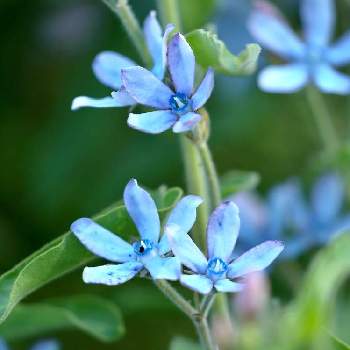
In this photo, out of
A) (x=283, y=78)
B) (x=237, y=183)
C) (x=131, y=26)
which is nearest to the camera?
(x=131, y=26)

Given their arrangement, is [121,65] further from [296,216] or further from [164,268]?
[296,216]

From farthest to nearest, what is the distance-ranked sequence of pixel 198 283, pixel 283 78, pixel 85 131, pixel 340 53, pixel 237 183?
pixel 85 131 < pixel 340 53 < pixel 283 78 < pixel 237 183 < pixel 198 283

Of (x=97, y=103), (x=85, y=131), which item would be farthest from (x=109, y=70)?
(x=85, y=131)

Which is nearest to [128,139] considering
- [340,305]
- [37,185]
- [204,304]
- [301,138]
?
[37,185]

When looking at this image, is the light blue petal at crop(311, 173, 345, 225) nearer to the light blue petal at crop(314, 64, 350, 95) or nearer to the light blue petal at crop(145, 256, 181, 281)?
the light blue petal at crop(314, 64, 350, 95)

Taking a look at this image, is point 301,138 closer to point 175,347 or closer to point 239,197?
point 239,197

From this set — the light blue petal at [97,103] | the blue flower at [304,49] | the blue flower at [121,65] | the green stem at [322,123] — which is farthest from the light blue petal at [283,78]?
the light blue petal at [97,103]
